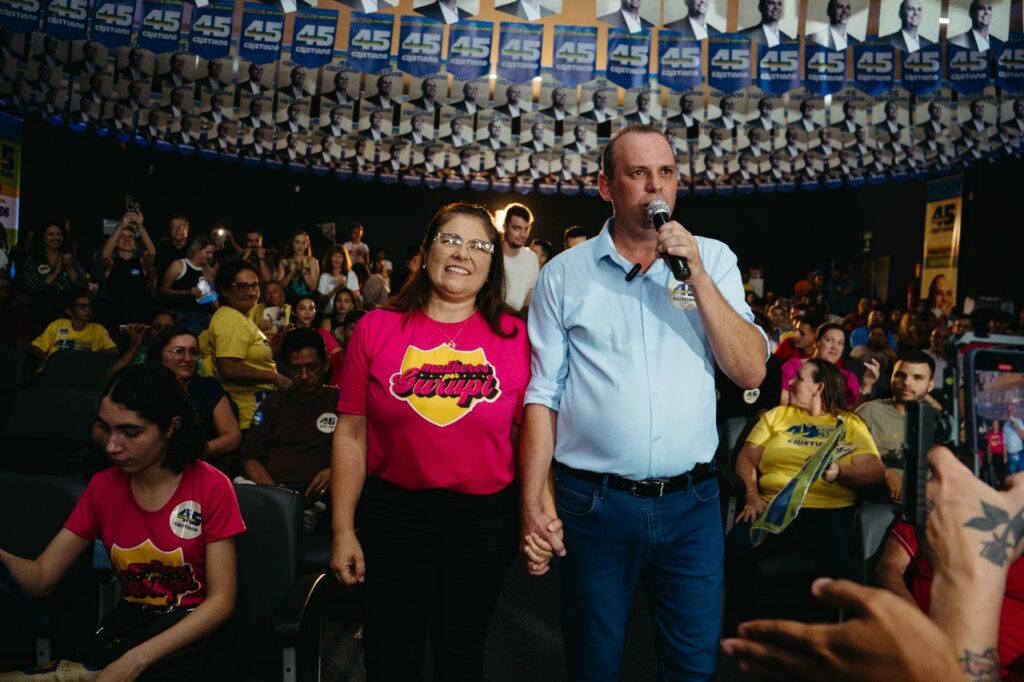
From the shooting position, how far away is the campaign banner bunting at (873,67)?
6961mm

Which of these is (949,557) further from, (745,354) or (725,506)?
(725,506)

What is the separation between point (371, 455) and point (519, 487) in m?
0.36

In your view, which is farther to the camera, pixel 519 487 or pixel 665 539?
pixel 519 487

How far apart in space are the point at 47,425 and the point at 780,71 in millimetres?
6373

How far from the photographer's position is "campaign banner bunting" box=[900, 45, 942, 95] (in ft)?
22.5

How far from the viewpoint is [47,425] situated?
148 inches

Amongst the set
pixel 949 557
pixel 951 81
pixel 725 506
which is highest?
pixel 951 81

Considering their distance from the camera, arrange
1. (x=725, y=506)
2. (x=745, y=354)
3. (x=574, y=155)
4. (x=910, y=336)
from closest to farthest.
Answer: (x=745, y=354)
(x=725, y=506)
(x=910, y=336)
(x=574, y=155)

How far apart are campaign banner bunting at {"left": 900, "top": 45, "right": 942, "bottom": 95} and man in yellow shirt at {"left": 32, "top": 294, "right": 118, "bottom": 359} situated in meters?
7.02

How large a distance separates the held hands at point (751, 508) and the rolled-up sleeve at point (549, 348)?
6.44 ft

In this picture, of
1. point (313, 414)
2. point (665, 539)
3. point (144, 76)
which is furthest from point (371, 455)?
point (144, 76)

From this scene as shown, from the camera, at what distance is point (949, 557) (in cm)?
86

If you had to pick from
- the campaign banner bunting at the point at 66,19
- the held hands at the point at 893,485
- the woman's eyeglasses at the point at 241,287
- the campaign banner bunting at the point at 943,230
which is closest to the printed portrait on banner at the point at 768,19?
the held hands at the point at 893,485

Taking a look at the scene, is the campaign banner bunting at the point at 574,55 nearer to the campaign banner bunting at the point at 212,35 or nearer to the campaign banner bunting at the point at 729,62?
the campaign banner bunting at the point at 729,62
